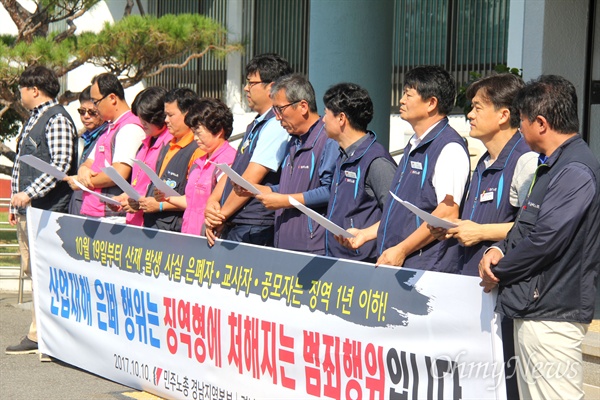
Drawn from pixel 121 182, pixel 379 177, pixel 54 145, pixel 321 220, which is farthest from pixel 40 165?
pixel 321 220

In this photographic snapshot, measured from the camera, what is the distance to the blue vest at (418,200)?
464cm

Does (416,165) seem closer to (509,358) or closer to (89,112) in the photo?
(509,358)

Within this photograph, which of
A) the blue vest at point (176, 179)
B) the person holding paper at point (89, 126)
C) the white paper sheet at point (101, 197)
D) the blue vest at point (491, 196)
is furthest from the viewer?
the person holding paper at point (89, 126)

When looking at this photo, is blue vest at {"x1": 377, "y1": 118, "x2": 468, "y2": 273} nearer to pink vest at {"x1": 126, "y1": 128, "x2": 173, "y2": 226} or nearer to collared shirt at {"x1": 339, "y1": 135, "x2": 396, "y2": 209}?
collared shirt at {"x1": 339, "y1": 135, "x2": 396, "y2": 209}

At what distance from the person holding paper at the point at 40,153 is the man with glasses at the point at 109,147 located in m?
0.22

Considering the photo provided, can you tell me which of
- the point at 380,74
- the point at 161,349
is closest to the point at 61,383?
the point at 161,349

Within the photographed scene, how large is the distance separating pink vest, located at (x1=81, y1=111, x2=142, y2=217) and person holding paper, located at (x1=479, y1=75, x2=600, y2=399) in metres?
4.08

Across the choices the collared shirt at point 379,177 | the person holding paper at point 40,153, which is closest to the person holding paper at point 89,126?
the person holding paper at point 40,153

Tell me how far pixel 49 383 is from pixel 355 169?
2.87 metres

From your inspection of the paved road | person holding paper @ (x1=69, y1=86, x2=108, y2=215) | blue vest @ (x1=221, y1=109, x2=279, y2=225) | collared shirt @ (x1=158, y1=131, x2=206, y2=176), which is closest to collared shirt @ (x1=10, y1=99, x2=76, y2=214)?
person holding paper @ (x1=69, y1=86, x2=108, y2=215)

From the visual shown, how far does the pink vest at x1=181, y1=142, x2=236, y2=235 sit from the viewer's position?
6359 millimetres

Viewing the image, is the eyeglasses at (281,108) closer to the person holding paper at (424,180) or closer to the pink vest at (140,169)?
the person holding paper at (424,180)

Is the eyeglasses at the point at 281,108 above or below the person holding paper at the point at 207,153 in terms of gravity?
above

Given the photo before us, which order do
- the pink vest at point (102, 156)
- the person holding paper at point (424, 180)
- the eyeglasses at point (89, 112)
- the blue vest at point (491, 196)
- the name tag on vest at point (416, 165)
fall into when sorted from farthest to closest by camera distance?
the eyeglasses at point (89, 112), the pink vest at point (102, 156), the name tag on vest at point (416, 165), the person holding paper at point (424, 180), the blue vest at point (491, 196)
